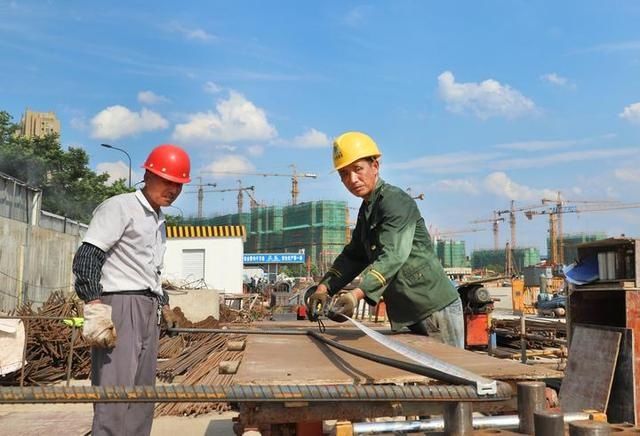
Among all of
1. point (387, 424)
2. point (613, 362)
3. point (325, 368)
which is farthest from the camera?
point (613, 362)

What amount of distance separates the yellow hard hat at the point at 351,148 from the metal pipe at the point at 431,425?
153 cm

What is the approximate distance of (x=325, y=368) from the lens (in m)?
1.96

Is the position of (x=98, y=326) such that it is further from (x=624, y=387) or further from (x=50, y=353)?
(x=50, y=353)

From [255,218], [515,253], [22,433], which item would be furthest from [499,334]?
[515,253]

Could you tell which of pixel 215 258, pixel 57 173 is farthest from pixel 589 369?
pixel 57 173

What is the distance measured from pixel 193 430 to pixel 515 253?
361 ft

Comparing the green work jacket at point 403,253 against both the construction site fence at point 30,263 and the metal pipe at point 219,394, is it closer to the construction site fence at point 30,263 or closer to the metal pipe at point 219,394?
the metal pipe at point 219,394

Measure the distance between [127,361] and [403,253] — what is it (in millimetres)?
1430

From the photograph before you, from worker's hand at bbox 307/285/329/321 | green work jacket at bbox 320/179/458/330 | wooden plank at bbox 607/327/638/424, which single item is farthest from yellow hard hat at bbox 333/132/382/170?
wooden plank at bbox 607/327/638/424

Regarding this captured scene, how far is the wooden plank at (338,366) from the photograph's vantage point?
1.74 meters

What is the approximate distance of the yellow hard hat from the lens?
292cm

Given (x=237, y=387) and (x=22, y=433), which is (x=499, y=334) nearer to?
(x=22, y=433)

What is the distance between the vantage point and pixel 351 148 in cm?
292

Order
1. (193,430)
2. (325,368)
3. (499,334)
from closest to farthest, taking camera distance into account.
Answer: (325,368) < (193,430) < (499,334)
